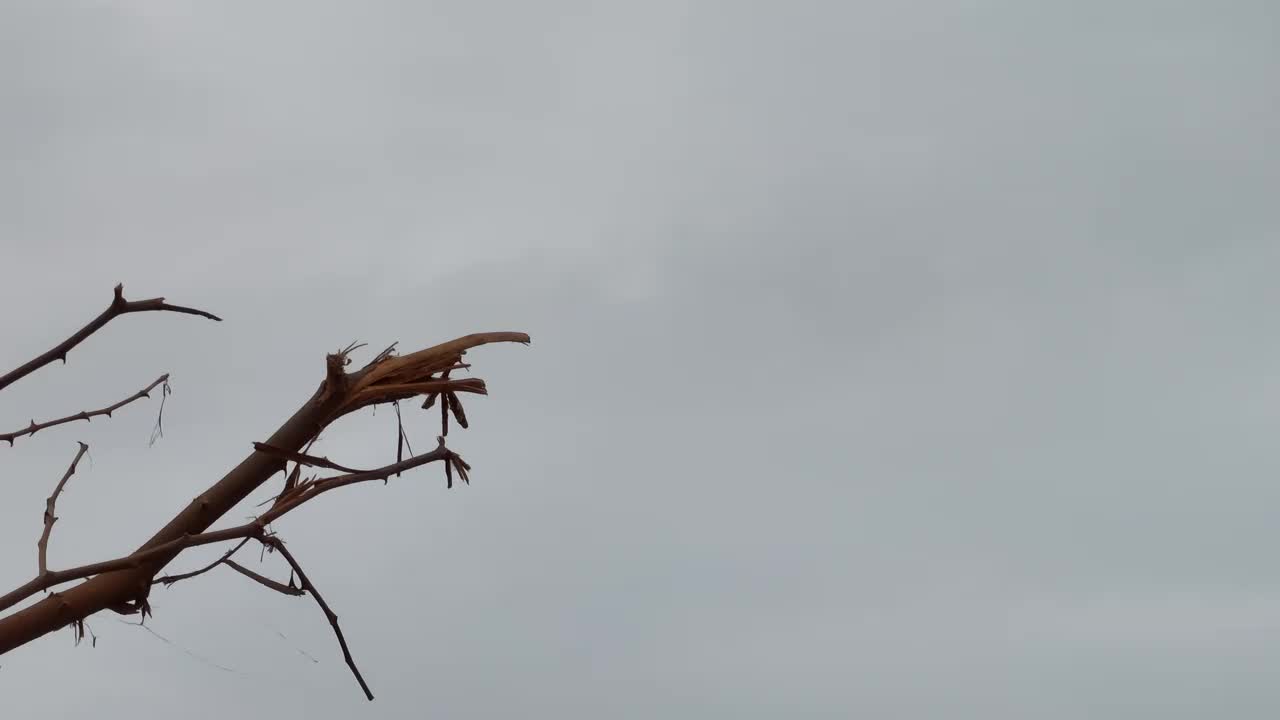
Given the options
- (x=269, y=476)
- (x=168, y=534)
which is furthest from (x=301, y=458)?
(x=168, y=534)

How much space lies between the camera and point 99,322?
2.42 meters

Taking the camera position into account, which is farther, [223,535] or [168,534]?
[168,534]

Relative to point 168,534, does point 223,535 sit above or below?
below

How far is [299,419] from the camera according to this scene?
9.18 ft

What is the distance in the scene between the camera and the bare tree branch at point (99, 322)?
7.82ft

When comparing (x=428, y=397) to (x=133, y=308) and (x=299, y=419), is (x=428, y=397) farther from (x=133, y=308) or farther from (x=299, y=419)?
(x=133, y=308)

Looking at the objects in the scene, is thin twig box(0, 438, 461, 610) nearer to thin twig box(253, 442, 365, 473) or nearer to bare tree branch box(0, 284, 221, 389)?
thin twig box(253, 442, 365, 473)

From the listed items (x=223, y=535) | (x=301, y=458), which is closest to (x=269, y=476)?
(x=301, y=458)

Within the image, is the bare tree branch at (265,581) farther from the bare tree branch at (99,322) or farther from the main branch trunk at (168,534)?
the bare tree branch at (99,322)

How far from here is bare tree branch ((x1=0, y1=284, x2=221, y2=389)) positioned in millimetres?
2383

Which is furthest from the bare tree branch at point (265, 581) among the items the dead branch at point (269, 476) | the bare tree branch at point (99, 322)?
the bare tree branch at point (99, 322)

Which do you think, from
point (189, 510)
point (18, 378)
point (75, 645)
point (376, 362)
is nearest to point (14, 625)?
point (75, 645)

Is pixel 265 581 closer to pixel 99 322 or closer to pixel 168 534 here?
pixel 168 534

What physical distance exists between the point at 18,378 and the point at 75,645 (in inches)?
26.6
